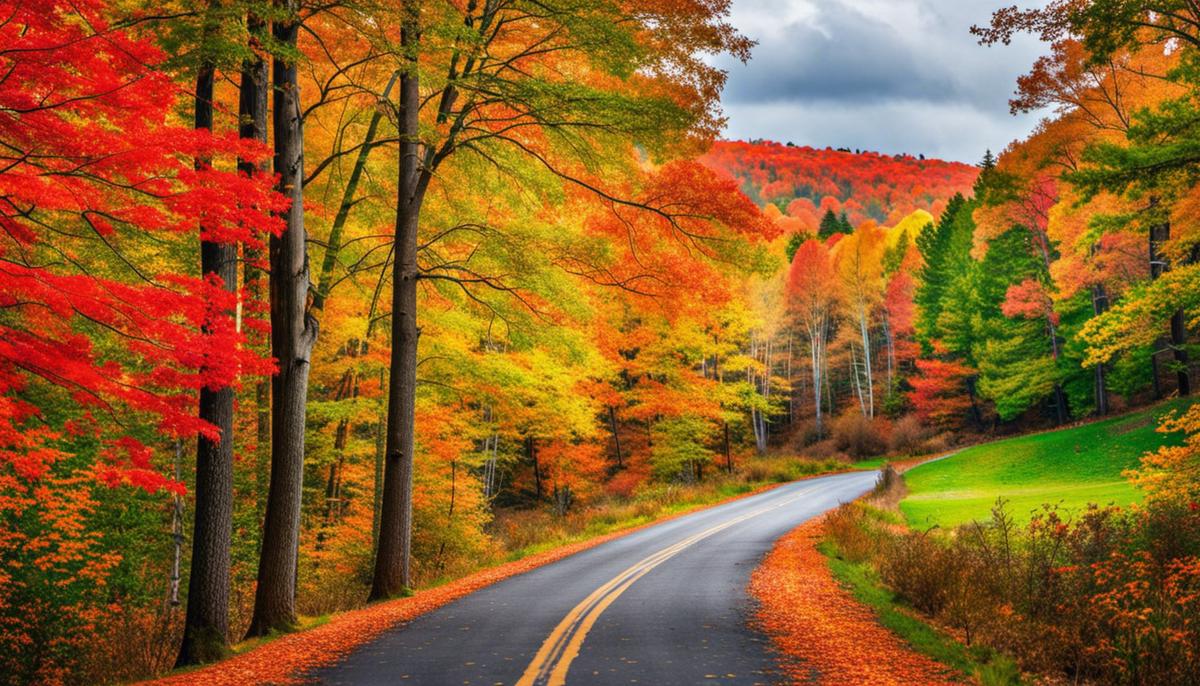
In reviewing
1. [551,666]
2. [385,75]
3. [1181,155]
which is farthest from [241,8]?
[1181,155]

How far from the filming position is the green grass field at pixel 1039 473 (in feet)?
64.3

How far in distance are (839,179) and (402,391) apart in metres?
159

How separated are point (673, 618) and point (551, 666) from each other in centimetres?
250

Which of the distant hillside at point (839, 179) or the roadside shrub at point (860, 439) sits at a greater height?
the distant hillside at point (839, 179)

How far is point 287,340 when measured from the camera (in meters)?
9.59

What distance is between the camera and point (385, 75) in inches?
504

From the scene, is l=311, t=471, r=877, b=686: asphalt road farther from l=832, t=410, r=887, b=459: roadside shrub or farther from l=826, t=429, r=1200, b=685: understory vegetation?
l=832, t=410, r=887, b=459: roadside shrub

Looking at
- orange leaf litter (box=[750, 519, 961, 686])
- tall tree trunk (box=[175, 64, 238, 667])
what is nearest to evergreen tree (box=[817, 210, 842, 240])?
orange leaf litter (box=[750, 519, 961, 686])

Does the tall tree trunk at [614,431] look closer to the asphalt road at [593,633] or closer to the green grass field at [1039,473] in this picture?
the green grass field at [1039,473]

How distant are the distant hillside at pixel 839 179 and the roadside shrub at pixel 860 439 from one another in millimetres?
81899

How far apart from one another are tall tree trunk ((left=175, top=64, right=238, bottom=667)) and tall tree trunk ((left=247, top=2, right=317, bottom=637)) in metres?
0.83

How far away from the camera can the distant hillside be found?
132250 millimetres

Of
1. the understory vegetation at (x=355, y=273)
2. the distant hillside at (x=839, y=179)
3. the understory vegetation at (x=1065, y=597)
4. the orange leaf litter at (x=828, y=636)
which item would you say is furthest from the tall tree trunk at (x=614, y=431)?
the distant hillside at (x=839, y=179)

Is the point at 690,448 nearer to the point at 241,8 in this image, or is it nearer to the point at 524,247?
the point at 524,247
